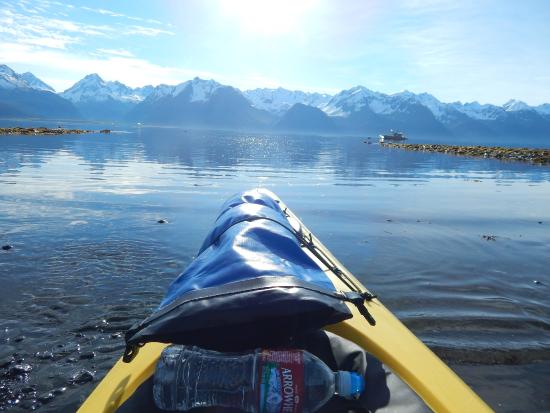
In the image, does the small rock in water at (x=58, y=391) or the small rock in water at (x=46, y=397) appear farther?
the small rock in water at (x=58, y=391)

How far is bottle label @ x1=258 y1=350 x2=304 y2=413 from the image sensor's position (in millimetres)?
2441

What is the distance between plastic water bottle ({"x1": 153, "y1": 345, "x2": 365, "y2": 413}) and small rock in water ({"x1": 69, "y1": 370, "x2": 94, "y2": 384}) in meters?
2.33

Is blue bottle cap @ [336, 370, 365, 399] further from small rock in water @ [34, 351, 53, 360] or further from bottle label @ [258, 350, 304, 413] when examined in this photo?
small rock in water @ [34, 351, 53, 360]

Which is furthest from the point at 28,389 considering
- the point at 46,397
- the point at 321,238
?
the point at 321,238

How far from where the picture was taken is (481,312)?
6375 mm

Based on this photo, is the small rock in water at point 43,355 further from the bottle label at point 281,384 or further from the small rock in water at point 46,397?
the bottle label at point 281,384

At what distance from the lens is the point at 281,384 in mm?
2461

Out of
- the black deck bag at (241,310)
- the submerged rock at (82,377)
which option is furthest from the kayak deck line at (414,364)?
the submerged rock at (82,377)

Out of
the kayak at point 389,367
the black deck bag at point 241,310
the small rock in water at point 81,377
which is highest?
the black deck bag at point 241,310

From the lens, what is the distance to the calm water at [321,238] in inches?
191

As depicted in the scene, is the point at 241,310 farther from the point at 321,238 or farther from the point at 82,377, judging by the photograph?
the point at 321,238

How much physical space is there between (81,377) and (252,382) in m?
2.95

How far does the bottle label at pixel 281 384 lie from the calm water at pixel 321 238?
2694mm

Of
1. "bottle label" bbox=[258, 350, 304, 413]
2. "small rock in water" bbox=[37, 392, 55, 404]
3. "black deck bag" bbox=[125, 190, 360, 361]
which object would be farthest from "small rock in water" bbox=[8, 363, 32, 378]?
"bottle label" bbox=[258, 350, 304, 413]
